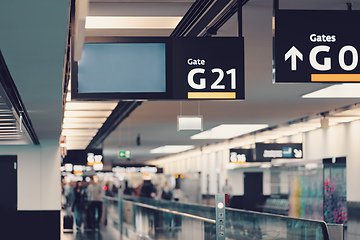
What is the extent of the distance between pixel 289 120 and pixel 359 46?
44.6 feet

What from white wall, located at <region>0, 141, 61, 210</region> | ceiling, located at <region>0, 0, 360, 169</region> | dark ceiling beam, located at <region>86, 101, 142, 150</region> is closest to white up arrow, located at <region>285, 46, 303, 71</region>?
ceiling, located at <region>0, 0, 360, 169</region>

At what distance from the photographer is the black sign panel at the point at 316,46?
5.50 meters

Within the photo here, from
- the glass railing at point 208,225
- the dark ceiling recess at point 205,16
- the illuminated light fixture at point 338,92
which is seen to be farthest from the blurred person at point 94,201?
the dark ceiling recess at point 205,16

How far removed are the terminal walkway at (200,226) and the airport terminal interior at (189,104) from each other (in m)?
0.04

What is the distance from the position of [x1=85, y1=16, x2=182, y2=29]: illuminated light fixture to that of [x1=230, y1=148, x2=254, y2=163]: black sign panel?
1396 centimetres

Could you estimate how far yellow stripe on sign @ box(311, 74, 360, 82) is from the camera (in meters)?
5.57

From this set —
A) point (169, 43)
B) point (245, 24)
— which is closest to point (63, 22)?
point (169, 43)

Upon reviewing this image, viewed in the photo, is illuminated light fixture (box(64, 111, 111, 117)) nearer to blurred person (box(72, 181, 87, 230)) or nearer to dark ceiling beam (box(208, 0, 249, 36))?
blurred person (box(72, 181, 87, 230))

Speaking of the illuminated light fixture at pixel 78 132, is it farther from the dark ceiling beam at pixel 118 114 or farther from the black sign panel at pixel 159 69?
the black sign panel at pixel 159 69

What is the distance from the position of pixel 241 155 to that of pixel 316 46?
53.9ft

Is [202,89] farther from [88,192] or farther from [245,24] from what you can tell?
[88,192]

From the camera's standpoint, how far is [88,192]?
71.1ft

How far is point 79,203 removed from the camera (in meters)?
21.6

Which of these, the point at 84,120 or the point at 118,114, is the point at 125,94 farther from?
the point at 84,120
